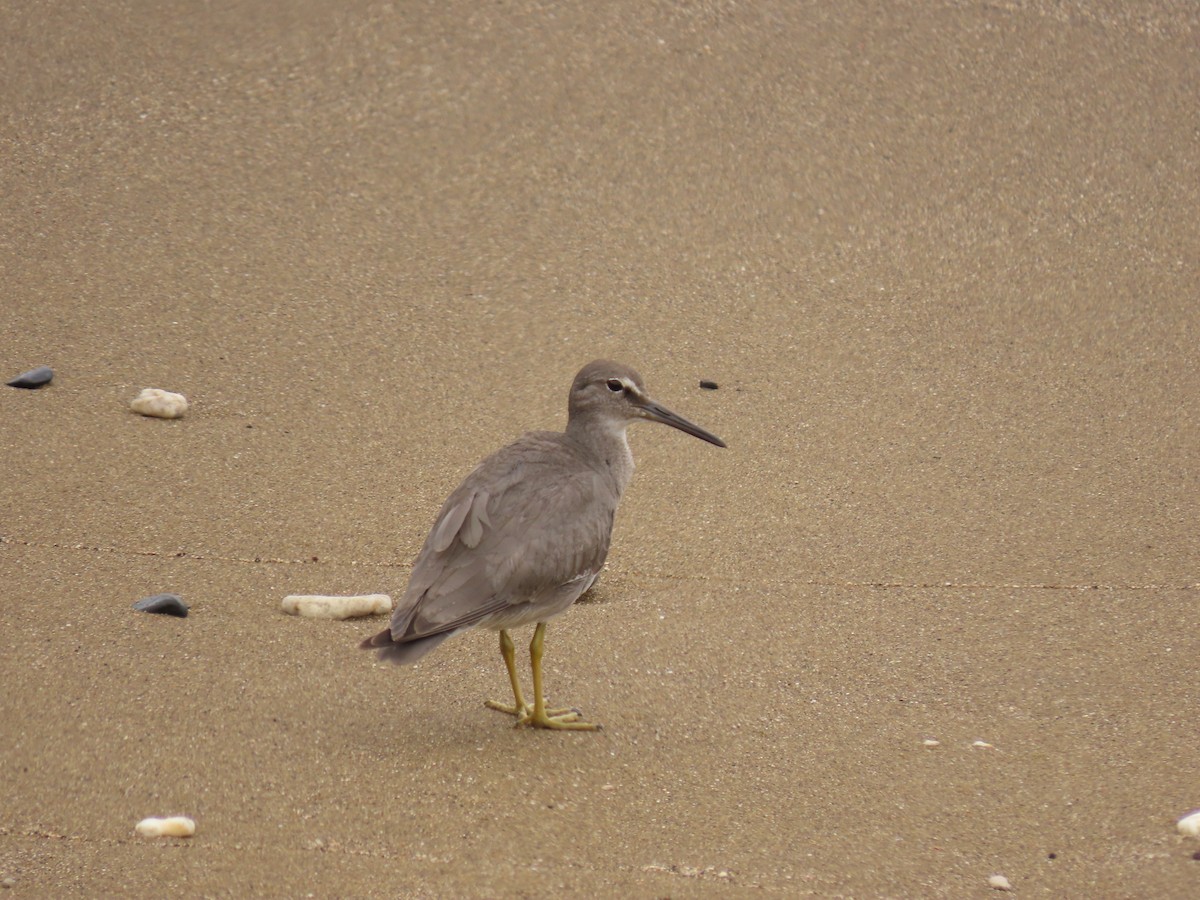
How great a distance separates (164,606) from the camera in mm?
5039

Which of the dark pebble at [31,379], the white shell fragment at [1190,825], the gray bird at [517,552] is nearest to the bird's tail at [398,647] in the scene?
the gray bird at [517,552]

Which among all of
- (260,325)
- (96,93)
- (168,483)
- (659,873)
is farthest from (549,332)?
(659,873)

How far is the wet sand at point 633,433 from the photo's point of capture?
4066 mm

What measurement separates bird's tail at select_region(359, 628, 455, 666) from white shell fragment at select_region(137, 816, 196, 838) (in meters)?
0.70

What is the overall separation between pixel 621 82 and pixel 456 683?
5171 millimetres

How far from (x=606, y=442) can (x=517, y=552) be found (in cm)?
79

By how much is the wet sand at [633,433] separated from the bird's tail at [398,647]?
12.0 inches

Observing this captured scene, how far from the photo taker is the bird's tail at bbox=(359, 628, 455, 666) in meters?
4.25

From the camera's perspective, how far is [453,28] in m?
9.39

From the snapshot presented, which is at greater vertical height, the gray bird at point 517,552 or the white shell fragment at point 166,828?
the gray bird at point 517,552

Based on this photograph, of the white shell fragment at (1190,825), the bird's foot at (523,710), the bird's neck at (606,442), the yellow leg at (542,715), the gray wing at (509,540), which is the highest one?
the bird's neck at (606,442)

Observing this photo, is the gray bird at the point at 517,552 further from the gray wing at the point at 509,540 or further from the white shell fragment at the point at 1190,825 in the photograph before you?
the white shell fragment at the point at 1190,825

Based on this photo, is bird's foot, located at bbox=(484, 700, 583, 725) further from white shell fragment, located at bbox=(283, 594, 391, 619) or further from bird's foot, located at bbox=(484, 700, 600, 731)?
white shell fragment, located at bbox=(283, 594, 391, 619)

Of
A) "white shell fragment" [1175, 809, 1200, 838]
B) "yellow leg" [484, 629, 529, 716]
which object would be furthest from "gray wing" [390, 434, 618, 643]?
"white shell fragment" [1175, 809, 1200, 838]
